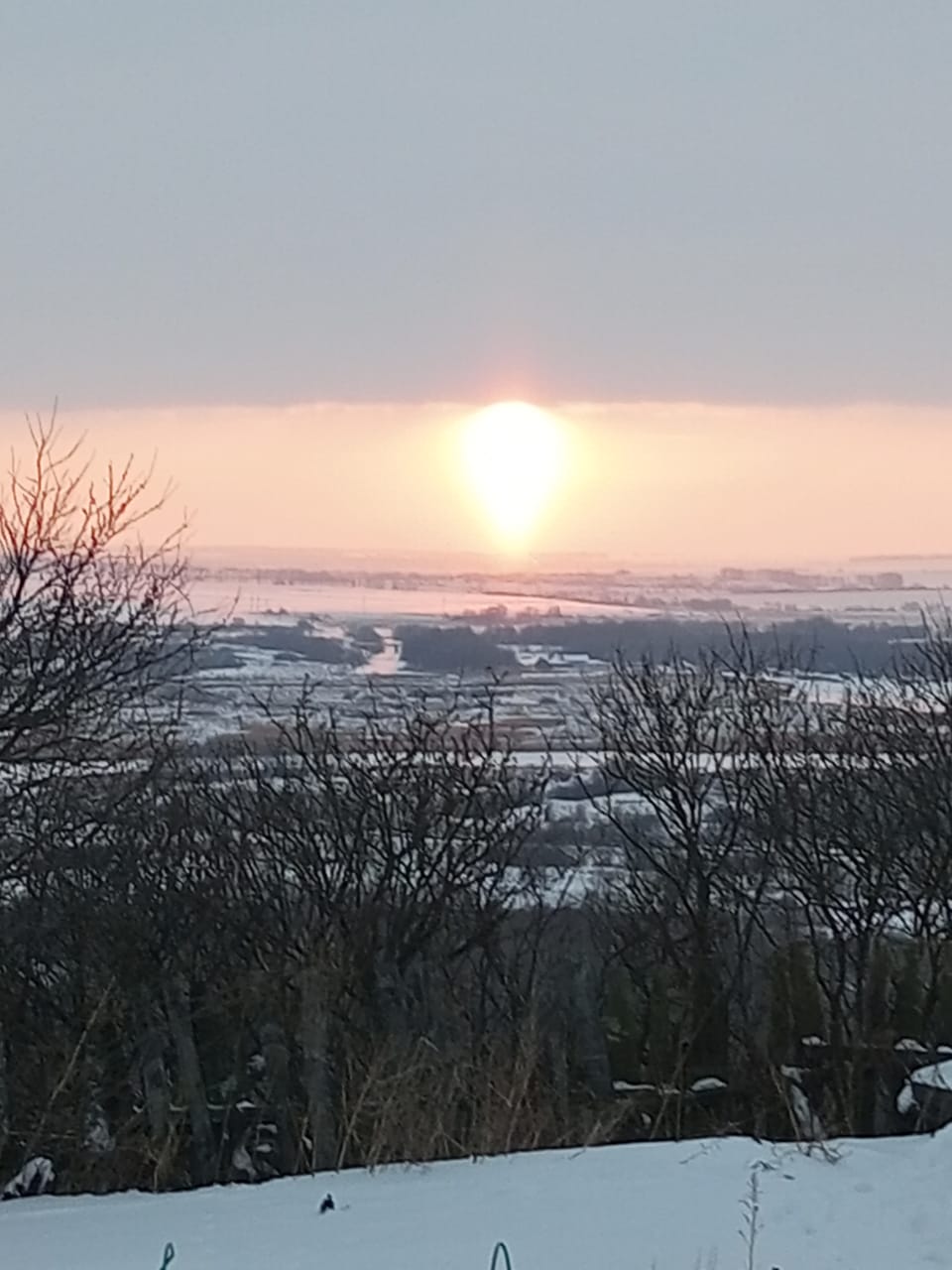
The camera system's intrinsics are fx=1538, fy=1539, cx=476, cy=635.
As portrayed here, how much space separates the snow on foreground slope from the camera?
682 cm

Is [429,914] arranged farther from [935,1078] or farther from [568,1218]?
[568,1218]

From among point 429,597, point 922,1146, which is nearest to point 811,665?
point 922,1146

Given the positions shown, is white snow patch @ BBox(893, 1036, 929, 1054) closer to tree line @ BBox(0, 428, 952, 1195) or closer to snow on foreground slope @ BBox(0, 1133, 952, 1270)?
tree line @ BBox(0, 428, 952, 1195)

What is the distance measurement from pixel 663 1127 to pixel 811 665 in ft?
34.2

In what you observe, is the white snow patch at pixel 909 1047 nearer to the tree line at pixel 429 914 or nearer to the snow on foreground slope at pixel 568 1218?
the tree line at pixel 429 914

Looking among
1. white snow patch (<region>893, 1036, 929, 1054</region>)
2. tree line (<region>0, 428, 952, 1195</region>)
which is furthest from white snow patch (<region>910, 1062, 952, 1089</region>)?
white snow patch (<region>893, 1036, 929, 1054</region>)

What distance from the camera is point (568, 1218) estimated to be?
24.1 feet

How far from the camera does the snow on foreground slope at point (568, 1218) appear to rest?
22.4ft

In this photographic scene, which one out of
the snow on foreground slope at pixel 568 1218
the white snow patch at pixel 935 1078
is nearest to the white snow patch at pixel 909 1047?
the white snow patch at pixel 935 1078

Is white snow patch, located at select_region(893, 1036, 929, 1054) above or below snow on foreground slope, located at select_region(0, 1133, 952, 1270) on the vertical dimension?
below

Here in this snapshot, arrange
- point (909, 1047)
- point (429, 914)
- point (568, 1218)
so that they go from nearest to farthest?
point (568, 1218)
point (909, 1047)
point (429, 914)

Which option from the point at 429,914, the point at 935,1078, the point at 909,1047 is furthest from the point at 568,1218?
the point at 429,914

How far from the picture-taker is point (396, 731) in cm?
1770

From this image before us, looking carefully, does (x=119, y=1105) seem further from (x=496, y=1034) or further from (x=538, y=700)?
(x=538, y=700)
